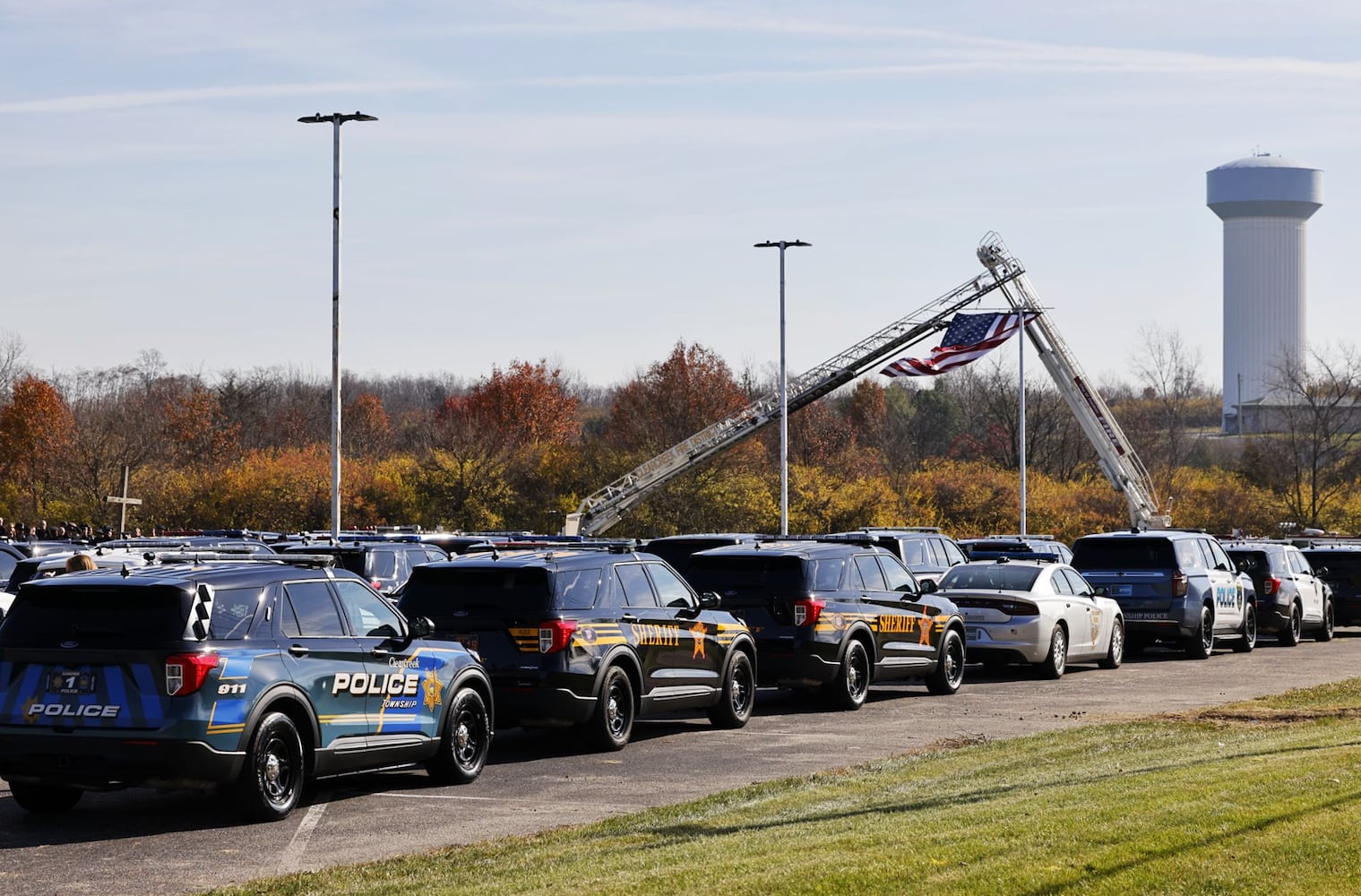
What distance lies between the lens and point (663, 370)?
76.8m

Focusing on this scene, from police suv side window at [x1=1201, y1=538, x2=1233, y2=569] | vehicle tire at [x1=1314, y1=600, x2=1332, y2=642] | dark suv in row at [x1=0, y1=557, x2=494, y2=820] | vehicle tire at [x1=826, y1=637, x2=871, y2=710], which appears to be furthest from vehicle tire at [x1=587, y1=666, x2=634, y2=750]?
vehicle tire at [x1=1314, y1=600, x2=1332, y2=642]

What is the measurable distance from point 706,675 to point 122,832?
268 inches

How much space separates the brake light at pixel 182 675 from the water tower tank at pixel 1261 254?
192m

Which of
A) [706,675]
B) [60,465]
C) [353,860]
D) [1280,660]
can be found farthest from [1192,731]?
[60,465]

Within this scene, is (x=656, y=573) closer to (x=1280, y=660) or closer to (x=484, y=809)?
(x=484, y=809)

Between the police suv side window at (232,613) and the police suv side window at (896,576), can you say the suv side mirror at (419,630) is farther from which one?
the police suv side window at (896,576)

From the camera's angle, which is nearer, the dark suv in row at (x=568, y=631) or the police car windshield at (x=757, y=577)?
the dark suv in row at (x=568, y=631)

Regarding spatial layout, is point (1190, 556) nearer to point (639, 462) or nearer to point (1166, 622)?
point (1166, 622)

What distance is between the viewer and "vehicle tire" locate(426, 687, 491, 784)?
13633 mm

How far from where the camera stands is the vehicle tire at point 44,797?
12188mm

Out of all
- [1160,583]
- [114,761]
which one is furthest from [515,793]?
[1160,583]

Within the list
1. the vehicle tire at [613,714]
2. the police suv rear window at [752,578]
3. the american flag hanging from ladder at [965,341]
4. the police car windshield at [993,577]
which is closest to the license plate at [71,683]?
the vehicle tire at [613,714]

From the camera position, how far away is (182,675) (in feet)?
37.1

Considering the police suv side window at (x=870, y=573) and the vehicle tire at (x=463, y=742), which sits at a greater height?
the police suv side window at (x=870, y=573)
